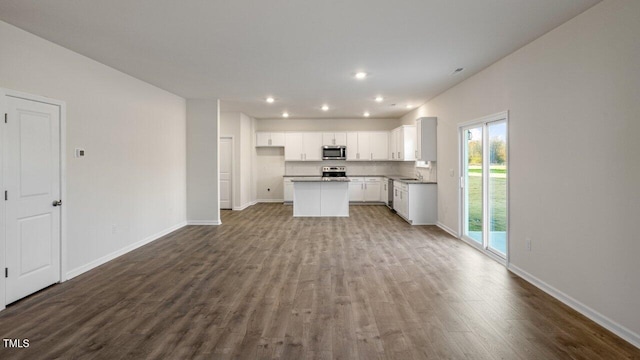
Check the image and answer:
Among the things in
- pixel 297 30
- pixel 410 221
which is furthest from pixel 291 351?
pixel 410 221

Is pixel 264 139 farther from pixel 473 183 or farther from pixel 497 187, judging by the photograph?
pixel 497 187

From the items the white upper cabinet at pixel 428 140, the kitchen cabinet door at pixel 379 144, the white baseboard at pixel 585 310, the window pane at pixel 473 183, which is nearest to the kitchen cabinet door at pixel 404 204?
the white upper cabinet at pixel 428 140

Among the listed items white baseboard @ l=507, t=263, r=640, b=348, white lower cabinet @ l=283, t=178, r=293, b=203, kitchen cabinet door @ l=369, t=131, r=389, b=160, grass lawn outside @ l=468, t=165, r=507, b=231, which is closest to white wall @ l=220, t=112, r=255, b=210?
white lower cabinet @ l=283, t=178, r=293, b=203

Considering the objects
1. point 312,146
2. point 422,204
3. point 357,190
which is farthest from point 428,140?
point 312,146

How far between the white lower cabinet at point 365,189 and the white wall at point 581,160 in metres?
6.10

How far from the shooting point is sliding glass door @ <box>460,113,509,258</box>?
14.8 ft

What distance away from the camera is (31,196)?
3.44 metres

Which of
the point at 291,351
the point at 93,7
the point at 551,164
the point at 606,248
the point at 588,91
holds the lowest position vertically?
the point at 291,351

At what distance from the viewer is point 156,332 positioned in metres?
2.61

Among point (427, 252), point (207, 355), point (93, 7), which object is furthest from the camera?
point (427, 252)

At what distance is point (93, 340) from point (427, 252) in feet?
13.4

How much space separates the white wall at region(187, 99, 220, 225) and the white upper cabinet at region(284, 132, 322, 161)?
3.48 metres

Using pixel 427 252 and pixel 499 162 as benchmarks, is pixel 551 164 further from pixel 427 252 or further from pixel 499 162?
pixel 427 252

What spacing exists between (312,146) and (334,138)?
72 cm
